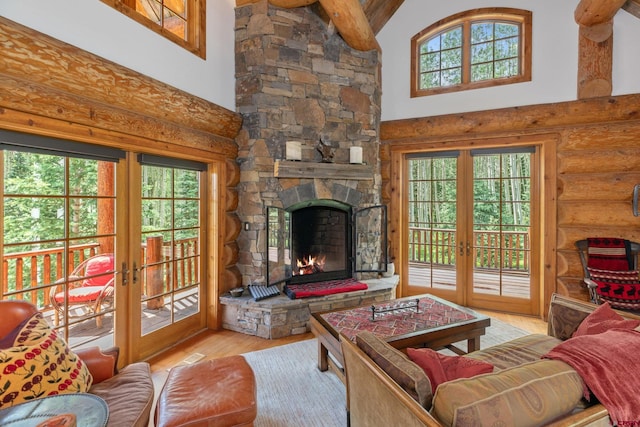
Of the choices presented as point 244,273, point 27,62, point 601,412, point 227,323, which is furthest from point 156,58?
point 601,412

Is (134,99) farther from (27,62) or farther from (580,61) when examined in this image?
(580,61)

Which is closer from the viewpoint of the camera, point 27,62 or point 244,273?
point 27,62

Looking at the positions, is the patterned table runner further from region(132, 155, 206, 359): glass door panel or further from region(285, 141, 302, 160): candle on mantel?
region(285, 141, 302, 160): candle on mantel

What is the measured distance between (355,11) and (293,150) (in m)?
1.72

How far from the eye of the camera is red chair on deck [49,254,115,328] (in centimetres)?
236

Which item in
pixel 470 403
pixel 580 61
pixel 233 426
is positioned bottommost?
pixel 233 426

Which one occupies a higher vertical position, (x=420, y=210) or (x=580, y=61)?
(x=580, y=61)

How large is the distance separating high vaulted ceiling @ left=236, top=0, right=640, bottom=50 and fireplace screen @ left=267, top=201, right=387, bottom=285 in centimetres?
217

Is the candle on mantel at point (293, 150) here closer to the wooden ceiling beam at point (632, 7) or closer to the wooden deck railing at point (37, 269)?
the wooden deck railing at point (37, 269)

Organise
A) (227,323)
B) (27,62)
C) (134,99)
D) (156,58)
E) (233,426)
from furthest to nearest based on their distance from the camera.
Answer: (227,323) → (156,58) → (134,99) → (27,62) → (233,426)

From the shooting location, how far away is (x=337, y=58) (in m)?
4.03

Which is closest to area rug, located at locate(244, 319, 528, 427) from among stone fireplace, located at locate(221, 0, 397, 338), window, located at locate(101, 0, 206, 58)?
stone fireplace, located at locate(221, 0, 397, 338)

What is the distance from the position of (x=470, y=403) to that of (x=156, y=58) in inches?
134

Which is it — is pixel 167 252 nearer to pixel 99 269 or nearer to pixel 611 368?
pixel 99 269
